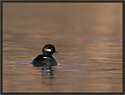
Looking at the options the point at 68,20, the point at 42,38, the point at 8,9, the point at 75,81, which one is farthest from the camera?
the point at 8,9

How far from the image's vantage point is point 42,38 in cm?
2398

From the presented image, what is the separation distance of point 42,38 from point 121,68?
9.57m

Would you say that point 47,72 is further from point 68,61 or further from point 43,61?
point 68,61

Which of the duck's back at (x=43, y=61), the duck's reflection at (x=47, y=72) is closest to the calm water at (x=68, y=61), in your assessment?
the duck's reflection at (x=47, y=72)

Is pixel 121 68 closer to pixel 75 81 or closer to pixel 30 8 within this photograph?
pixel 75 81

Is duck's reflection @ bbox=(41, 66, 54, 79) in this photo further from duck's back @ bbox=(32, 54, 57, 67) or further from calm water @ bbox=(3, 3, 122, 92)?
duck's back @ bbox=(32, 54, 57, 67)

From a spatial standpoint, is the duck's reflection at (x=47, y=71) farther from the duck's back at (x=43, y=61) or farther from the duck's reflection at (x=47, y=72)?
the duck's back at (x=43, y=61)

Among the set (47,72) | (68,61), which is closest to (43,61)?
(47,72)

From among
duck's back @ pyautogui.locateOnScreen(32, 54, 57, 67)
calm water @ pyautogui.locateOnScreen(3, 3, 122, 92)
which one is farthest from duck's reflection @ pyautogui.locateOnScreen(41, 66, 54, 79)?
duck's back @ pyautogui.locateOnScreen(32, 54, 57, 67)

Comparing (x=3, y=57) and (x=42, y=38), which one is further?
(x=42, y=38)

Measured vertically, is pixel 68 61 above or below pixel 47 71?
above

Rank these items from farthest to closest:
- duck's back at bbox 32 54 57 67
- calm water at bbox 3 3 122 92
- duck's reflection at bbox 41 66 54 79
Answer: duck's back at bbox 32 54 57 67 → duck's reflection at bbox 41 66 54 79 → calm water at bbox 3 3 122 92

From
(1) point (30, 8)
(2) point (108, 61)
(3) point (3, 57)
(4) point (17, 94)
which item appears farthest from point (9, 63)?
(1) point (30, 8)

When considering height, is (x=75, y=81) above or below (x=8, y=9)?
below
